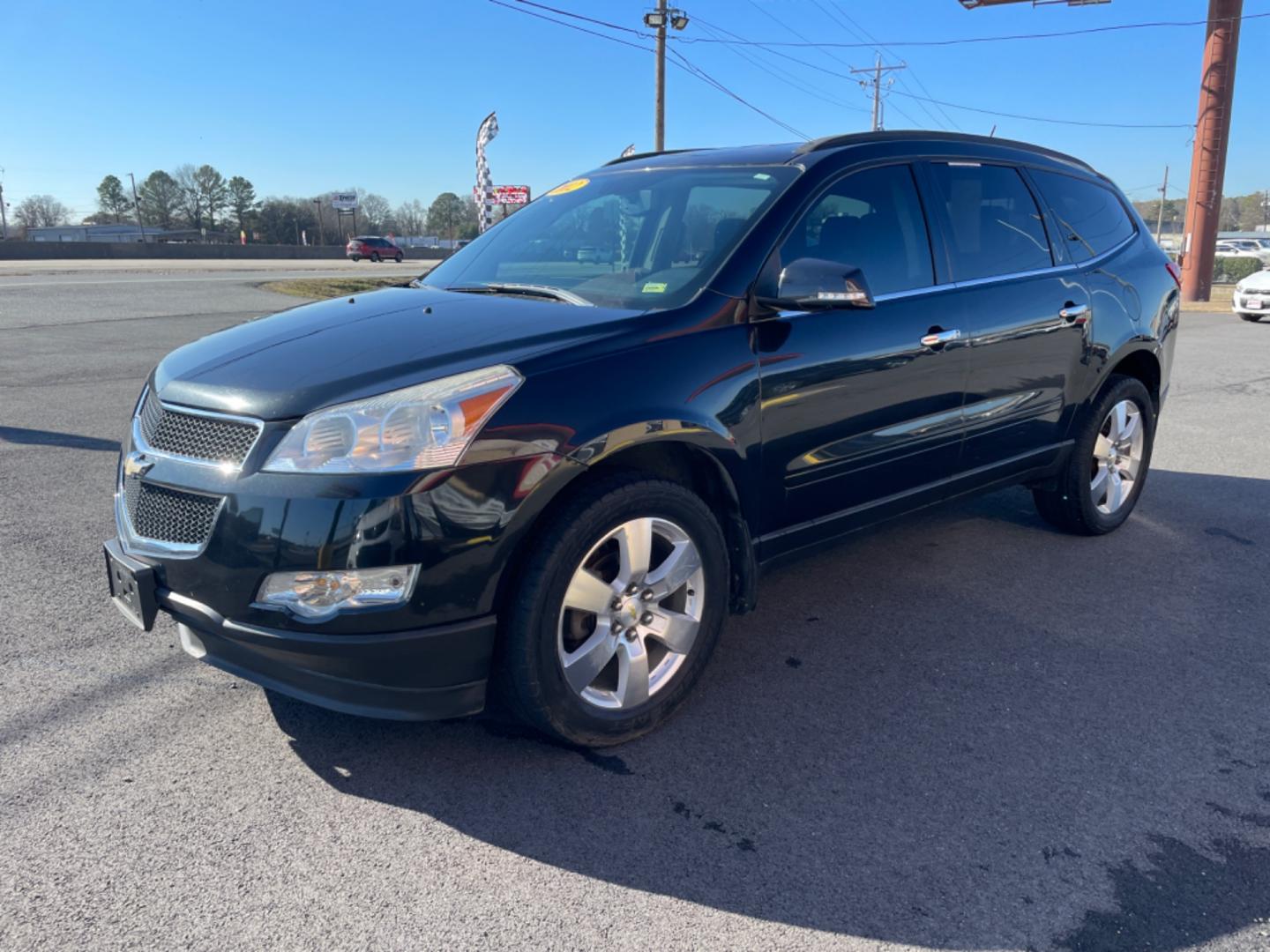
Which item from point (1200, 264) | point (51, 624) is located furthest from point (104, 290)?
point (1200, 264)

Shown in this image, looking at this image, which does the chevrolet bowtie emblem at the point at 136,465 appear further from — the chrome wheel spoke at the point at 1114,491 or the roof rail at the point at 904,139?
the chrome wheel spoke at the point at 1114,491

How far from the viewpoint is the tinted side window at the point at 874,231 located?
3.46 metres

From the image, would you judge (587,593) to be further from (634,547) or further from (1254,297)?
(1254,297)

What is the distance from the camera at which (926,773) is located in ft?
9.25

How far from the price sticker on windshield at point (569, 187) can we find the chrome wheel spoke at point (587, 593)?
2.14 meters

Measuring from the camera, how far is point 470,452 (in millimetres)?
2461

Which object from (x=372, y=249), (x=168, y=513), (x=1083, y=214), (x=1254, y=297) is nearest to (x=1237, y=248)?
(x=1254, y=297)

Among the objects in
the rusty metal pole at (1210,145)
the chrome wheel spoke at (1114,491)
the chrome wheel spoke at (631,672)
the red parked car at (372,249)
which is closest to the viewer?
the chrome wheel spoke at (631,672)

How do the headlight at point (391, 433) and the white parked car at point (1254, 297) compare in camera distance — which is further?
the white parked car at point (1254, 297)

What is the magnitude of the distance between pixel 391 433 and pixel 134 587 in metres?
0.89

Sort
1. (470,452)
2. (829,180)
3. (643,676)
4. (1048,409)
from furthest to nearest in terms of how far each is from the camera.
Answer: (1048,409) < (829,180) < (643,676) < (470,452)

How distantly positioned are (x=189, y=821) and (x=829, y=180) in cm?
292

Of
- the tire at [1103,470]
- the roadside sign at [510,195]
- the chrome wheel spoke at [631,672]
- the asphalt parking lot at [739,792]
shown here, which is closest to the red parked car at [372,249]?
the roadside sign at [510,195]

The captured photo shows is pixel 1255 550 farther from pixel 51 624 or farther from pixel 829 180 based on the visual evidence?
pixel 51 624
